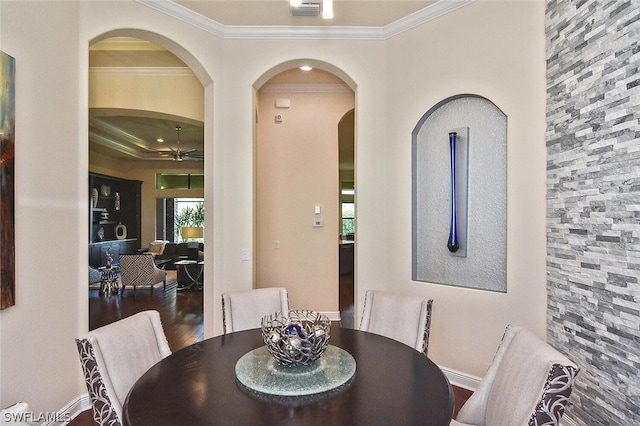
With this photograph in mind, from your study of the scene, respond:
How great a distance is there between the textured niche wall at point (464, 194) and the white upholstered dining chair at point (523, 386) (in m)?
1.28

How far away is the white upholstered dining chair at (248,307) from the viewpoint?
2266mm

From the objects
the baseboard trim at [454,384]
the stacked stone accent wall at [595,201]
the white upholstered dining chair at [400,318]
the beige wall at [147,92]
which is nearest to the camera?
the stacked stone accent wall at [595,201]

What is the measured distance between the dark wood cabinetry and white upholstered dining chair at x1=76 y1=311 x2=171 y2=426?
704 cm

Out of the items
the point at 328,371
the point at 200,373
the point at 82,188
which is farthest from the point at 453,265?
the point at 82,188

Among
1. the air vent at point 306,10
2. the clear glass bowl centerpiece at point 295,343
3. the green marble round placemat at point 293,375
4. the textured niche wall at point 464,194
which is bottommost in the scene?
the green marble round placemat at point 293,375

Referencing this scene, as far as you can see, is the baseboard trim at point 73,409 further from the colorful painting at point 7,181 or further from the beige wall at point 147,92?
the beige wall at point 147,92

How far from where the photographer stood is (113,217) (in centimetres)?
906

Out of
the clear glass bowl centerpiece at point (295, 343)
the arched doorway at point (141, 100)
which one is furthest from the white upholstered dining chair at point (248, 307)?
the arched doorway at point (141, 100)

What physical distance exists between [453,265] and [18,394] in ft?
10.0

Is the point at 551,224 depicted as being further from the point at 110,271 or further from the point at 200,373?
the point at 110,271

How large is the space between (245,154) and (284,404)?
2.48 m

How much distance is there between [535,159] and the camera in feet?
8.10

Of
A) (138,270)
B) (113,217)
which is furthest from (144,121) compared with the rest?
(113,217)

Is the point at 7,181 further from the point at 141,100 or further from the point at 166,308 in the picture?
the point at 166,308
